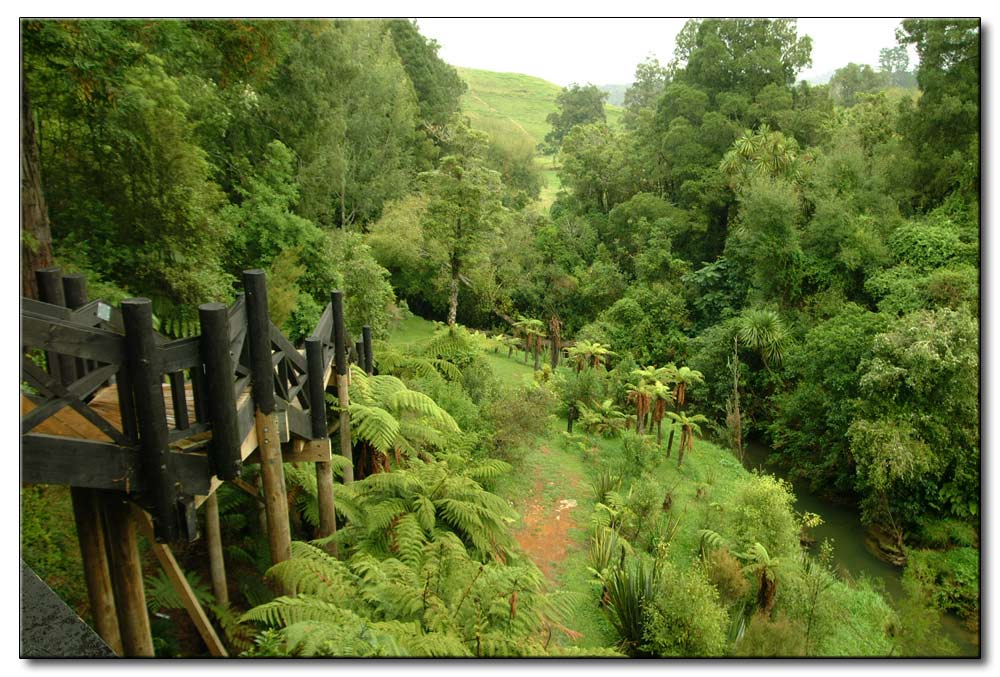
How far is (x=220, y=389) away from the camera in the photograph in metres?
3.69

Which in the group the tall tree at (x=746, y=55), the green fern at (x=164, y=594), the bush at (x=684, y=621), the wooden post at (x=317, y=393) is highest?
the tall tree at (x=746, y=55)

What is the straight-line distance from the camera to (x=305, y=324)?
12.3 metres

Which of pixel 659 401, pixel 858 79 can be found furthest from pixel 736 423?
pixel 858 79

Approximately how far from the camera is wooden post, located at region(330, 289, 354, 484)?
22.1ft

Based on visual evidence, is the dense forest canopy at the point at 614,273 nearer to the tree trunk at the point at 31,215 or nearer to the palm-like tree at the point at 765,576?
the palm-like tree at the point at 765,576

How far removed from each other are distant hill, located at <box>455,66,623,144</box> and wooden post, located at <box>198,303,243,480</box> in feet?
208

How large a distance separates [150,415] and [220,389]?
0.41 metres

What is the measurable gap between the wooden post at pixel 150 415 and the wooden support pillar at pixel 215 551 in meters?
1.79

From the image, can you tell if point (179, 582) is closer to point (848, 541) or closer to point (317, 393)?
point (317, 393)

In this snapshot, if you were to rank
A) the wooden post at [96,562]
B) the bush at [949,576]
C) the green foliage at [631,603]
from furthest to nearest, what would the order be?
1. the bush at [949,576]
2. the green foliage at [631,603]
3. the wooden post at [96,562]

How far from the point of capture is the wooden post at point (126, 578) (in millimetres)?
3959

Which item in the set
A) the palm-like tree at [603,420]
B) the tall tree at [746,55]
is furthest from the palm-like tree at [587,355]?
the tall tree at [746,55]

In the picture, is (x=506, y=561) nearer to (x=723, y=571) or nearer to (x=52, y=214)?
(x=723, y=571)

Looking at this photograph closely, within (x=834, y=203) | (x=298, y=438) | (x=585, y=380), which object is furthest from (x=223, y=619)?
(x=834, y=203)
